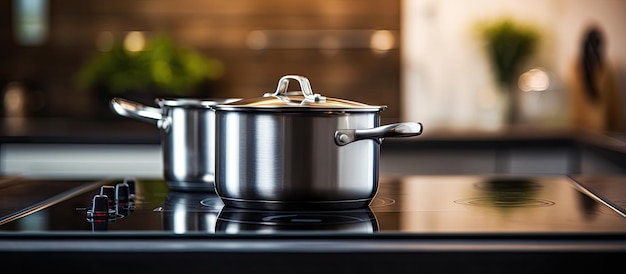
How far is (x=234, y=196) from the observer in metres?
1.01

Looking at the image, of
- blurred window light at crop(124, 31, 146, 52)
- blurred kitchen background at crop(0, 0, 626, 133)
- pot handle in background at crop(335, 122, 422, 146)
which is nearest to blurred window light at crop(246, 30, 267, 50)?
blurred kitchen background at crop(0, 0, 626, 133)

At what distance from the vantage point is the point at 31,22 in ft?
12.3

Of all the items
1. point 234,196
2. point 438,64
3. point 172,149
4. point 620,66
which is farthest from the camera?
point 438,64

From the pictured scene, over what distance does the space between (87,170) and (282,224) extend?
2070 mm

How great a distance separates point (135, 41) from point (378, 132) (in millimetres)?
2835

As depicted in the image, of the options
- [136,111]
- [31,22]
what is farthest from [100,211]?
[31,22]

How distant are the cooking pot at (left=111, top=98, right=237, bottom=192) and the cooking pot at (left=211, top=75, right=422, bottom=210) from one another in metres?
0.19

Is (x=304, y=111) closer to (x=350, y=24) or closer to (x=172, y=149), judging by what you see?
(x=172, y=149)

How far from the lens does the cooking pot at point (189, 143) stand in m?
1.21

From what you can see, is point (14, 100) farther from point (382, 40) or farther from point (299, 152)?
point (299, 152)

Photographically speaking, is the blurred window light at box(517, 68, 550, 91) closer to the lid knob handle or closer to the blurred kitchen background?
the blurred kitchen background

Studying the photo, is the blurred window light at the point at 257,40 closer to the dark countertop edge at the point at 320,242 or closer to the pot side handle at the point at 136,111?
the pot side handle at the point at 136,111

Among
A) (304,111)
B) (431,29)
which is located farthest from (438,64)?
(304,111)

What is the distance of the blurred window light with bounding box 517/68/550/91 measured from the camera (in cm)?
347
